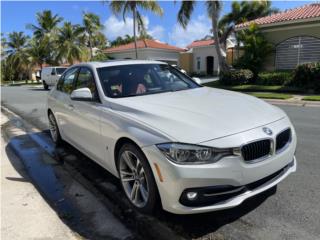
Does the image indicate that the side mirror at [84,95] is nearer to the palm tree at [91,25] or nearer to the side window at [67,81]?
the side window at [67,81]

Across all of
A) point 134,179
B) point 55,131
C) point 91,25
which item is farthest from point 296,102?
point 91,25

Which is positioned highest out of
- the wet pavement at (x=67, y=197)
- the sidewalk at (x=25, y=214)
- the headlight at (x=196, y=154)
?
the headlight at (x=196, y=154)

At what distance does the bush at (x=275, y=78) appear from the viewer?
55.9 ft

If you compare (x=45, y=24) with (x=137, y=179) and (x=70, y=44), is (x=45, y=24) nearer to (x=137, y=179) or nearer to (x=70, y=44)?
(x=70, y=44)

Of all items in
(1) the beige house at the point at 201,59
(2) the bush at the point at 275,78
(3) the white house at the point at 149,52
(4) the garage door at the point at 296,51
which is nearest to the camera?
(2) the bush at the point at 275,78

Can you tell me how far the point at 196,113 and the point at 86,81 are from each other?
2.15m

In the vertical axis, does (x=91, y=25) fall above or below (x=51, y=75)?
above

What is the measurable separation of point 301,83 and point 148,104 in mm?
14173

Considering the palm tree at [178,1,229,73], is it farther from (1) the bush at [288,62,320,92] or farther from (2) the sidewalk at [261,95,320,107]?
(2) the sidewalk at [261,95,320,107]

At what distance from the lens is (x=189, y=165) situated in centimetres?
281

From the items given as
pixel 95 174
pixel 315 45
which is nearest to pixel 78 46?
pixel 315 45

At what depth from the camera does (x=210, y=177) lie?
2.81 metres

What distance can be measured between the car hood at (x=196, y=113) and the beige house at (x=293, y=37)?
16228 mm

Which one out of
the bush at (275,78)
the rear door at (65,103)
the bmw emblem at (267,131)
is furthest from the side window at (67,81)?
the bush at (275,78)
